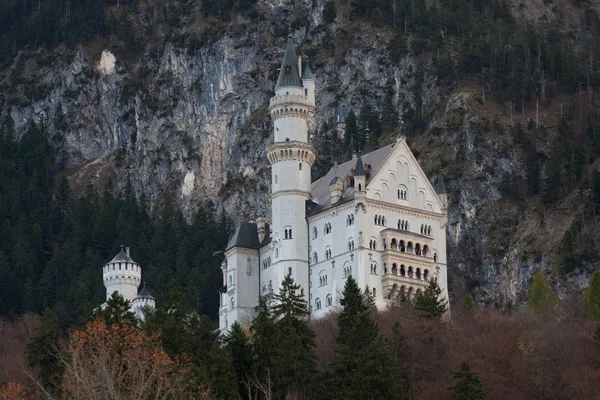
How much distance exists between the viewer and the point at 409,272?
400 ft

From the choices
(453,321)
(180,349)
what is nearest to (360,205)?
(453,321)

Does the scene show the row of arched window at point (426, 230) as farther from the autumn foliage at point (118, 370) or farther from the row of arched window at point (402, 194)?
the autumn foliage at point (118, 370)

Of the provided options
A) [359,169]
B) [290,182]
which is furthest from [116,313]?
[359,169]

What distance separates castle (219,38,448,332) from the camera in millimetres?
120438

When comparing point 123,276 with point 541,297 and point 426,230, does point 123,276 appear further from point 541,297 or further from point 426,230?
point 541,297

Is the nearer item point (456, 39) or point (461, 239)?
point (461, 239)

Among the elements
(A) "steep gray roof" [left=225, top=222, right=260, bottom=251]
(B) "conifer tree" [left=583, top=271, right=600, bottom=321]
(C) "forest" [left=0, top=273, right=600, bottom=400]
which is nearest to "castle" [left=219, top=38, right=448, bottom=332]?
(A) "steep gray roof" [left=225, top=222, right=260, bottom=251]

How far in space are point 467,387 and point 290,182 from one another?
4336 cm

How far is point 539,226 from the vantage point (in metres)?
149

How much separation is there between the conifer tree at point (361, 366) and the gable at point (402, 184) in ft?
114

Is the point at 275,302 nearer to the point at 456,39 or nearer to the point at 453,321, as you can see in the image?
the point at 453,321

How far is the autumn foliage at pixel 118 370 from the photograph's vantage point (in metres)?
63.2

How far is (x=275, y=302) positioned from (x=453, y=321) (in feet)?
45.5

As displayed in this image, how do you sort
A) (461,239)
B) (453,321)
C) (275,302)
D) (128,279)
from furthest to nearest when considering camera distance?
(461,239), (128,279), (275,302), (453,321)
